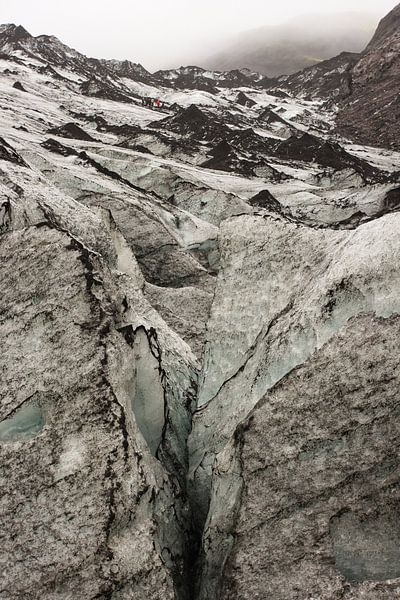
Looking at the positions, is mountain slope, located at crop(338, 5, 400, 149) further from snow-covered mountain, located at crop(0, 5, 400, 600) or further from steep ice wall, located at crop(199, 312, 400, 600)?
steep ice wall, located at crop(199, 312, 400, 600)

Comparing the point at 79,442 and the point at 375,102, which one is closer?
the point at 79,442

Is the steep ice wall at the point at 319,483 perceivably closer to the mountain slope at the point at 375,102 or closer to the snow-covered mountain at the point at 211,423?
the snow-covered mountain at the point at 211,423

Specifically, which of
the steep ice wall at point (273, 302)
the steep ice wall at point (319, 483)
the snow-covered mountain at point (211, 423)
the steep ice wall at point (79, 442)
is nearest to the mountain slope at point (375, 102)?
the steep ice wall at point (273, 302)

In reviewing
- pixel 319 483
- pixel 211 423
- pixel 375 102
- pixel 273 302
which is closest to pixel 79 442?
pixel 211 423

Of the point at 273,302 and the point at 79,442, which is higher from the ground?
the point at 273,302

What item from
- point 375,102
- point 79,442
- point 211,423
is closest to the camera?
point 79,442

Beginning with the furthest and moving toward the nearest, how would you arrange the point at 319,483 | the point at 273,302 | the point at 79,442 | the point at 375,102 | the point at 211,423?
the point at 375,102 < the point at 273,302 < the point at 211,423 < the point at 79,442 < the point at 319,483

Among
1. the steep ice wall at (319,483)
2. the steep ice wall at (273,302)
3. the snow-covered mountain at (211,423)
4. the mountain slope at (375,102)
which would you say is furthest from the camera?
the mountain slope at (375,102)

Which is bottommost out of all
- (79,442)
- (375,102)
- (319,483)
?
(319,483)

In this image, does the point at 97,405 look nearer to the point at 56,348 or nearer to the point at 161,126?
the point at 56,348

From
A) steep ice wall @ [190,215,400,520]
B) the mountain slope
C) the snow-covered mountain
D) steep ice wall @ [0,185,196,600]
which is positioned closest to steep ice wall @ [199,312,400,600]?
the snow-covered mountain

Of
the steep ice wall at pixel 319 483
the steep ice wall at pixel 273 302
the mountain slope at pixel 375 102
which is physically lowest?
the steep ice wall at pixel 319 483

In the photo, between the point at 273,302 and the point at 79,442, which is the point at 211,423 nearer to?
the point at 273,302
